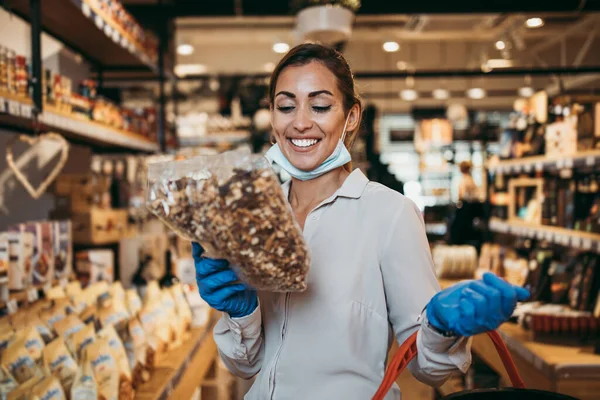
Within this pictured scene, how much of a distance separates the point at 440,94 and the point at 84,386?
13.1 metres

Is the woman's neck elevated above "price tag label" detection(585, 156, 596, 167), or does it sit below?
below

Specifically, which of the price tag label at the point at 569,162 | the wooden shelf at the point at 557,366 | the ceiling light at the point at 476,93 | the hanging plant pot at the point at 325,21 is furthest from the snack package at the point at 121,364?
the ceiling light at the point at 476,93

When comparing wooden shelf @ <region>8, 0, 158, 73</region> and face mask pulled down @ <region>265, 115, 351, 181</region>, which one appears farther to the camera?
wooden shelf @ <region>8, 0, 158, 73</region>

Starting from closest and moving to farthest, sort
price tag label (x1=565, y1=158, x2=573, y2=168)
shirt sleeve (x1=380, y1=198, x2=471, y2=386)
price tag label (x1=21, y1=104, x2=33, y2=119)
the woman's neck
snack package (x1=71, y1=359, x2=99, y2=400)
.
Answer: shirt sleeve (x1=380, y1=198, x2=471, y2=386)
the woman's neck
snack package (x1=71, y1=359, x2=99, y2=400)
price tag label (x1=21, y1=104, x2=33, y2=119)
price tag label (x1=565, y1=158, x2=573, y2=168)

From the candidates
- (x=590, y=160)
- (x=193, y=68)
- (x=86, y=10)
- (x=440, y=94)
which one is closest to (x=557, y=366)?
(x=590, y=160)

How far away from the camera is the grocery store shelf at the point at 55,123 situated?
2129 millimetres

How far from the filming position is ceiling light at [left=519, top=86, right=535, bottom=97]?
493 inches

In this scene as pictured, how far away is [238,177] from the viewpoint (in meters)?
1.14

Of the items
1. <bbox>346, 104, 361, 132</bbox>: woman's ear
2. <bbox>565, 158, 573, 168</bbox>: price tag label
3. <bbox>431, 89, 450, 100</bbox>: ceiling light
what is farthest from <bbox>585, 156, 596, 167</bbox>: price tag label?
<bbox>431, 89, 450, 100</bbox>: ceiling light

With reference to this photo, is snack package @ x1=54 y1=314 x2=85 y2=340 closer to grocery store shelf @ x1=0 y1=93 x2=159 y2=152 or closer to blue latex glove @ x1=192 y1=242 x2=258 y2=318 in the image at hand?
grocery store shelf @ x1=0 y1=93 x2=159 y2=152

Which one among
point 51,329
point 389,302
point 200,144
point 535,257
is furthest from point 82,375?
point 200,144

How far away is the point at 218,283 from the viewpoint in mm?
1239

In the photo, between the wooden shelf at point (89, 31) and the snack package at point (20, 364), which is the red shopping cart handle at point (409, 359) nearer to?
the snack package at point (20, 364)

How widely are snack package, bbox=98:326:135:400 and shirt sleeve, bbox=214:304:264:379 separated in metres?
0.54
